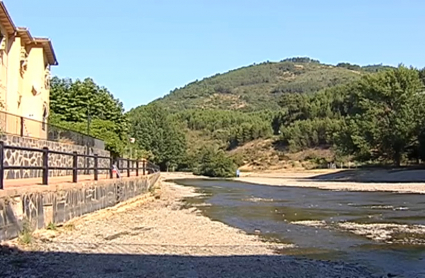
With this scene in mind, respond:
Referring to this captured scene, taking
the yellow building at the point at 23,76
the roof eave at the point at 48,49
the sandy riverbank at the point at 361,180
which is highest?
the roof eave at the point at 48,49

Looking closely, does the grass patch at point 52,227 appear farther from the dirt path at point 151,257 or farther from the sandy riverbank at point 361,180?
the sandy riverbank at point 361,180

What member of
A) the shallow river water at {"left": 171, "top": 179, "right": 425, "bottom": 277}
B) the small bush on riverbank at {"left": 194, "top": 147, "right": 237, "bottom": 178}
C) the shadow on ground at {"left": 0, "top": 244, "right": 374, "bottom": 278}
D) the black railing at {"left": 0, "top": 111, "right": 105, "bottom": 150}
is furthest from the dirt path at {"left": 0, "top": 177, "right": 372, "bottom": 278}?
the small bush on riverbank at {"left": 194, "top": 147, "right": 237, "bottom": 178}

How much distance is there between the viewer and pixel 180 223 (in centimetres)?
1761

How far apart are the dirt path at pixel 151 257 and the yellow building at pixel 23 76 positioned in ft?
26.5

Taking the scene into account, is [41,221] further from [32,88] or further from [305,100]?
[305,100]

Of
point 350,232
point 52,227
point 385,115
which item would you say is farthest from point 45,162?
point 385,115

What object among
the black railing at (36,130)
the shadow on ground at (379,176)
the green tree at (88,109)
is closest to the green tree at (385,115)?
the shadow on ground at (379,176)

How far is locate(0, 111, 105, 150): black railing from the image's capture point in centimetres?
1903

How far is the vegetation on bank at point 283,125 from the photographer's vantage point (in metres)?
51.1

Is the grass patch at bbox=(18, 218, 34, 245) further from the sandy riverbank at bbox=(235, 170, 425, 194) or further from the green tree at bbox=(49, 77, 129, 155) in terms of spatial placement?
the sandy riverbank at bbox=(235, 170, 425, 194)

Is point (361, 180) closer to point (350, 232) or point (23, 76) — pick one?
point (23, 76)

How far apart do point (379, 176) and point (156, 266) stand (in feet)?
196

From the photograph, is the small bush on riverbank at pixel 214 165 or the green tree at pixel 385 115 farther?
the small bush on riverbank at pixel 214 165

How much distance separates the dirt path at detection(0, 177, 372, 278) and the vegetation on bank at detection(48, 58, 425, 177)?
2889 centimetres
